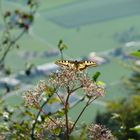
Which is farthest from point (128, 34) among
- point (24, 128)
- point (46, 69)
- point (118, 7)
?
point (24, 128)

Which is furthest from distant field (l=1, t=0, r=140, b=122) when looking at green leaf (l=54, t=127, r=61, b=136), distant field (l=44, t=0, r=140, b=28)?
green leaf (l=54, t=127, r=61, b=136)

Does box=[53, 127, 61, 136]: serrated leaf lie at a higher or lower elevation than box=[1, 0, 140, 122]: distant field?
lower

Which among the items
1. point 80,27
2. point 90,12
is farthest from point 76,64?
point 90,12

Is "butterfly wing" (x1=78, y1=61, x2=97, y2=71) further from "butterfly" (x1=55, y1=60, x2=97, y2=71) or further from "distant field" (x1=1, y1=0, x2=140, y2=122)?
"distant field" (x1=1, y1=0, x2=140, y2=122)

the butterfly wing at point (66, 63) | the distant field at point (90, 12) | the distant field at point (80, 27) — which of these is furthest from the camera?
the distant field at point (90, 12)

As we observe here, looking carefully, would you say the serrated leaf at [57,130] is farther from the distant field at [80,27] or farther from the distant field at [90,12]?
the distant field at [90,12]

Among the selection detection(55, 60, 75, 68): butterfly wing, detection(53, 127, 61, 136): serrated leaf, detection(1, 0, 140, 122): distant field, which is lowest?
detection(53, 127, 61, 136): serrated leaf

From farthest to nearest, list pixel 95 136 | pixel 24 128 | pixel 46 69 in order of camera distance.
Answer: pixel 46 69
pixel 24 128
pixel 95 136

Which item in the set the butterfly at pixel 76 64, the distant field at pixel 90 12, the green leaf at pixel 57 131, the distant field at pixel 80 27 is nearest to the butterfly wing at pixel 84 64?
the butterfly at pixel 76 64

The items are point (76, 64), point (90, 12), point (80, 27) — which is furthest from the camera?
point (90, 12)

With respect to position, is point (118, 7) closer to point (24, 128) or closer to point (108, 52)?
point (108, 52)

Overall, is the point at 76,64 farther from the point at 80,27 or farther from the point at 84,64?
the point at 80,27
